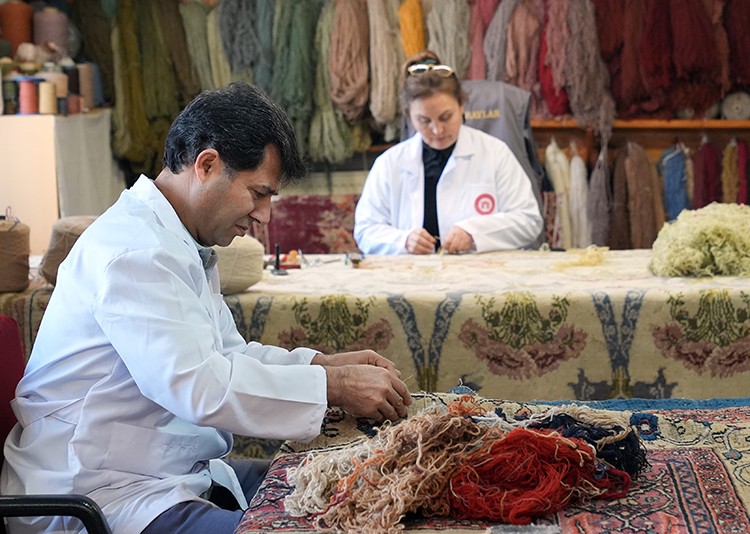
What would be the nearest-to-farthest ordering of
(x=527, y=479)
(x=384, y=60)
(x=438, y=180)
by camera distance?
(x=527, y=479) → (x=438, y=180) → (x=384, y=60)

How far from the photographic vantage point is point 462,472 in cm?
160

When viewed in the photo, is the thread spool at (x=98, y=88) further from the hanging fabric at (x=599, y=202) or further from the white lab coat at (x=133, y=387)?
the white lab coat at (x=133, y=387)

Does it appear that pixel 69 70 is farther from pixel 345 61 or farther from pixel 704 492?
pixel 704 492

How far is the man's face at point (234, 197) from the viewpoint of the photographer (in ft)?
6.34

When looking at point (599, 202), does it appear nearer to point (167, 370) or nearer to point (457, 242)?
point (457, 242)

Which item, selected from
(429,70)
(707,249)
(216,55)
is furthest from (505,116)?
(707,249)

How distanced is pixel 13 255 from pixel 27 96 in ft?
7.51

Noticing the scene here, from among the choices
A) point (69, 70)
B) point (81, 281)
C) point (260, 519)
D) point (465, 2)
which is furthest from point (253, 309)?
point (465, 2)

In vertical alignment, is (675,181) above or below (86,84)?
below

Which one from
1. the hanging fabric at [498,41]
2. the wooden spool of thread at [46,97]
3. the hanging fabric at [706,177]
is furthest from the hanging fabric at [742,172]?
the wooden spool of thread at [46,97]

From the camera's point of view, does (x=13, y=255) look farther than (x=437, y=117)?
No

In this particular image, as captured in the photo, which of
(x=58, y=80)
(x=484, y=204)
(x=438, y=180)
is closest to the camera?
(x=484, y=204)

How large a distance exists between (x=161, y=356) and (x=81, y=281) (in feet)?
0.81

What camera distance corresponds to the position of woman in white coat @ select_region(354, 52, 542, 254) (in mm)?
4352
